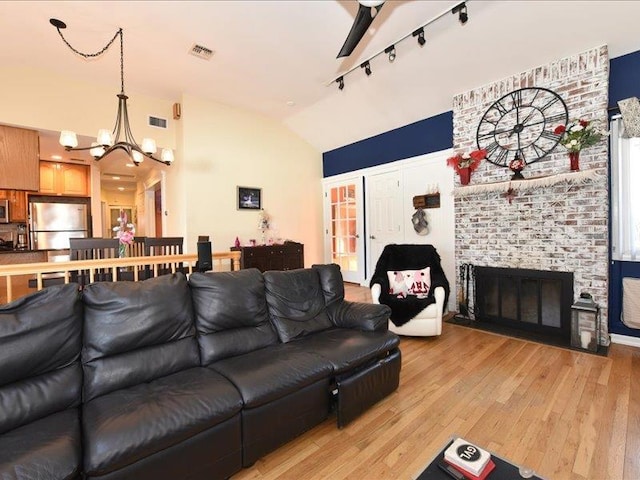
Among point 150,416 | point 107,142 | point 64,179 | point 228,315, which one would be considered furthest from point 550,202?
point 64,179

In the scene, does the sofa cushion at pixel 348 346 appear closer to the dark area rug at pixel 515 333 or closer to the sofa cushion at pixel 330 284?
the sofa cushion at pixel 330 284

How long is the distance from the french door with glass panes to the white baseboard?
143 inches

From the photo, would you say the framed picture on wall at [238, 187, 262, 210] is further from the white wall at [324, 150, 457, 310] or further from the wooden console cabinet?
the white wall at [324, 150, 457, 310]

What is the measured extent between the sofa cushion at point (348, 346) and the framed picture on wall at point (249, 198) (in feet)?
12.0

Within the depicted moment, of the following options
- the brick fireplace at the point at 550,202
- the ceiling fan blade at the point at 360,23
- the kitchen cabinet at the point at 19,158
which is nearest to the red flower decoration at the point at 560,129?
the brick fireplace at the point at 550,202

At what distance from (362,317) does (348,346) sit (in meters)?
0.42

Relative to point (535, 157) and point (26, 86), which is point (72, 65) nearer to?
point (26, 86)

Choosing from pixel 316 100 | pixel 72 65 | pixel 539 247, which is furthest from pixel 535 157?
pixel 72 65

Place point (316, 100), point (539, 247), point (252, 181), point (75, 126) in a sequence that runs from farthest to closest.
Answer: point (252, 181)
point (316, 100)
point (75, 126)
point (539, 247)

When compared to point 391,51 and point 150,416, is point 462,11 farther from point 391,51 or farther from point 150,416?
point 150,416

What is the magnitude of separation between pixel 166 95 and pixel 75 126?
135 cm

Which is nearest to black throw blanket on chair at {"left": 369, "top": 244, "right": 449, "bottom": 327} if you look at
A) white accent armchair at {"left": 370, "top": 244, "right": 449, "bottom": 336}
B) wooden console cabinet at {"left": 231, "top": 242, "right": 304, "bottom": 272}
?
white accent armchair at {"left": 370, "top": 244, "right": 449, "bottom": 336}

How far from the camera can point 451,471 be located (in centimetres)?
112

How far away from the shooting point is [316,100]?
5.23 metres
